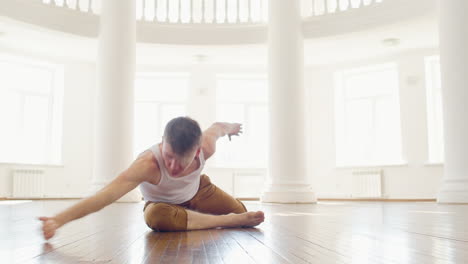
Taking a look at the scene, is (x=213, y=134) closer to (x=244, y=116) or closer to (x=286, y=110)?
(x=286, y=110)

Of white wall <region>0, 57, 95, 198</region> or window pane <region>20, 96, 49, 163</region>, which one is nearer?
window pane <region>20, 96, 49, 163</region>

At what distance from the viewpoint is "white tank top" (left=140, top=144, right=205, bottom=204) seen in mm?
2652

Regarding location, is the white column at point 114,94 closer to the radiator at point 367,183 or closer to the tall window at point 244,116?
the tall window at point 244,116

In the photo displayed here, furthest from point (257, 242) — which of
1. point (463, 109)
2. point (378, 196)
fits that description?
point (378, 196)

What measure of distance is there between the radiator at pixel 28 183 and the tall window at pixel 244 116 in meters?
4.24

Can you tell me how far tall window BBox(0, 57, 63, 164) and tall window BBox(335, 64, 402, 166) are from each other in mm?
7052

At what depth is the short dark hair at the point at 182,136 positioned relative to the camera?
7.46ft

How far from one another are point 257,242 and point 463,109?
18.9ft

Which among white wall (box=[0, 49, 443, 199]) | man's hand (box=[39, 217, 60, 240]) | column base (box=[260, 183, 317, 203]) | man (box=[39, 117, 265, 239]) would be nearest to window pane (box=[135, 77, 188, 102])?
white wall (box=[0, 49, 443, 199])

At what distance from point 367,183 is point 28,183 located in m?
7.78

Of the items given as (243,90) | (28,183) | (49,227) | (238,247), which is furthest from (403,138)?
(49,227)

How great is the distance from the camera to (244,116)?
43.7ft

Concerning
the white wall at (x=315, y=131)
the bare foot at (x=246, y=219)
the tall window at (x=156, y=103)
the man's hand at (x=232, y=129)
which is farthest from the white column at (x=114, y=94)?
the bare foot at (x=246, y=219)

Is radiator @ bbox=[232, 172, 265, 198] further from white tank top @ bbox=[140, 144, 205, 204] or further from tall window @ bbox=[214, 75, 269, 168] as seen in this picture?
white tank top @ bbox=[140, 144, 205, 204]
